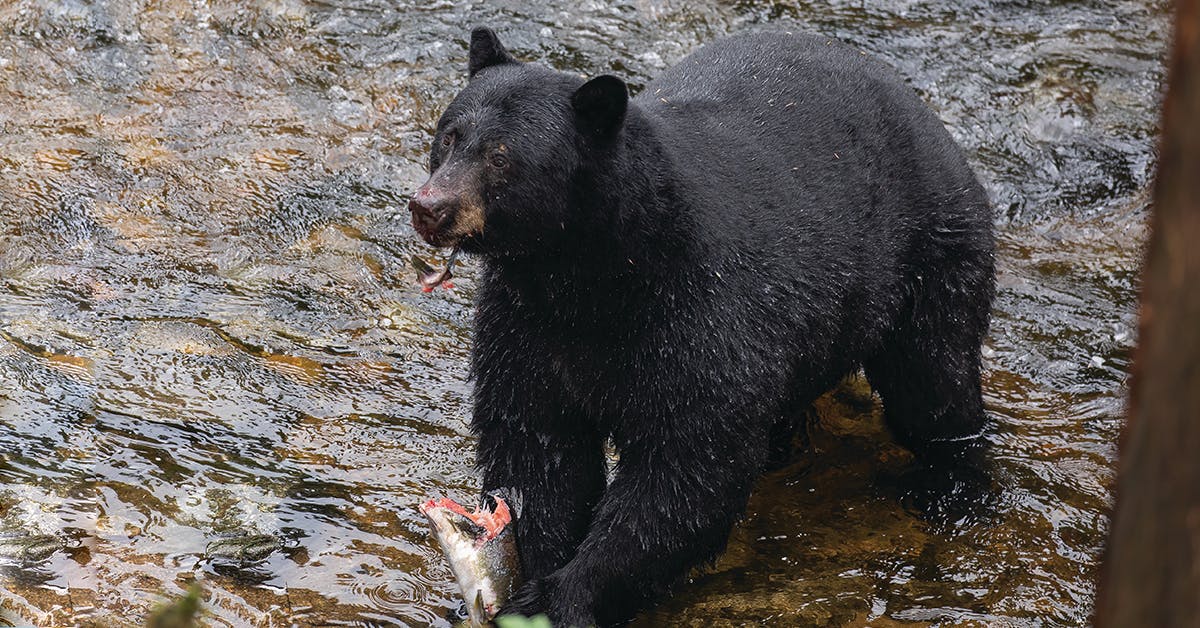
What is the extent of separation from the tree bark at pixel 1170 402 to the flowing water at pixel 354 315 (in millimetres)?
3597

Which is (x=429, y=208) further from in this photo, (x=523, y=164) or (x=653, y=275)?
(x=653, y=275)

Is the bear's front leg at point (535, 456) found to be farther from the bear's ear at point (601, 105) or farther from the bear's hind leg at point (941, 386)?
the bear's hind leg at point (941, 386)

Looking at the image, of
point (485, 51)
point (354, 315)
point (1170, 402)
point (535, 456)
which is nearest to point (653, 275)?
point (535, 456)

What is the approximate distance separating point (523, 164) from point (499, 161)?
87 mm

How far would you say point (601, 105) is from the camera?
5074mm

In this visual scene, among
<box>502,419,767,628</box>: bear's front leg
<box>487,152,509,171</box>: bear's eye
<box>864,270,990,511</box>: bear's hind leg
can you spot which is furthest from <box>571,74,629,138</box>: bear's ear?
<box>864,270,990,511</box>: bear's hind leg

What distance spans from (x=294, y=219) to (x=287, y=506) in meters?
2.92

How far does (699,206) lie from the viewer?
213 inches

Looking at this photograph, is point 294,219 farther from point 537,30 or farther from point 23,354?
point 537,30

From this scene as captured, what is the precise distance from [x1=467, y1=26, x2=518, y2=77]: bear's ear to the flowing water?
6.58ft

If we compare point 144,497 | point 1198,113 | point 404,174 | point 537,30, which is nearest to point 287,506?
point 144,497

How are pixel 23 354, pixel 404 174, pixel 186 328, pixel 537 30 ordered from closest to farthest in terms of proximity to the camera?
pixel 23 354 → pixel 186 328 → pixel 404 174 → pixel 537 30

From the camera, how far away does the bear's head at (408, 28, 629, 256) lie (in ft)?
16.4

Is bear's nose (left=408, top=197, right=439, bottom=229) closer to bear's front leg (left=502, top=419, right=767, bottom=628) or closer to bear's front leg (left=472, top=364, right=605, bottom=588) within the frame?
bear's front leg (left=472, top=364, right=605, bottom=588)
